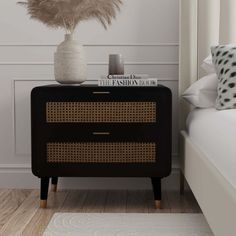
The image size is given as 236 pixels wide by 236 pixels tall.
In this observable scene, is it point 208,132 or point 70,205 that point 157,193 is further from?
point 208,132

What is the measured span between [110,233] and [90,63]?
1281 millimetres

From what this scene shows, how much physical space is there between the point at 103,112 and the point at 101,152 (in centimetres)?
21

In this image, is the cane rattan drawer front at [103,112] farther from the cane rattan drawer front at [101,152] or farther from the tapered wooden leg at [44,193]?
the tapered wooden leg at [44,193]

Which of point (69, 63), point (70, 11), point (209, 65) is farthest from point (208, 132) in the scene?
point (70, 11)

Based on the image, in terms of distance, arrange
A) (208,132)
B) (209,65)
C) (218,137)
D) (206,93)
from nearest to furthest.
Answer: (218,137)
(208,132)
(206,93)
(209,65)


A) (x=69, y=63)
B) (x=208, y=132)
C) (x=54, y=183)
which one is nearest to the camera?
(x=208, y=132)

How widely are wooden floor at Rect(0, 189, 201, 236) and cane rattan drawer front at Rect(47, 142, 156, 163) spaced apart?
0.26 m

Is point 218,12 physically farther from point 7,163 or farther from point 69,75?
point 7,163

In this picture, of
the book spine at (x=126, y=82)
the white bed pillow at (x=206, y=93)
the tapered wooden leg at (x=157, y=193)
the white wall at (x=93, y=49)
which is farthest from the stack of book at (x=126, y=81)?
the tapered wooden leg at (x=157, y=193)

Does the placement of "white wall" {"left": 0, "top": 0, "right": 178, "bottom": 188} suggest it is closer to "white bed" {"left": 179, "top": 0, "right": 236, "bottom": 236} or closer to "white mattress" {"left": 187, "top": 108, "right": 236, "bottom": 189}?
"white bed" {"left": 179, "top": 0, "right": 236, "bottom": 236}

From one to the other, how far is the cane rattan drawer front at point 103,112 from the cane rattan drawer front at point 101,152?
0.42 feet

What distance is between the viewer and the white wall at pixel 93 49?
3.29m

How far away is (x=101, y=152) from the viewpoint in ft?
9.34

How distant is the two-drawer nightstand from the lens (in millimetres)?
2826
